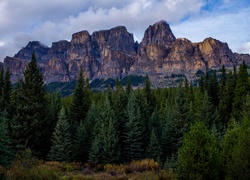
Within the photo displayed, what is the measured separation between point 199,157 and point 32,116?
22.0 meters

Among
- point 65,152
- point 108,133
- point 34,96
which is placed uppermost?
point 34,96

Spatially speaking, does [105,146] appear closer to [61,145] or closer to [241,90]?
[61,145]

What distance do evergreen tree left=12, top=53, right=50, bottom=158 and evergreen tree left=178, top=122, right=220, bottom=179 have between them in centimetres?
1957

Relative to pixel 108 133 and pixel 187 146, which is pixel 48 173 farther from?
pixel 108 133

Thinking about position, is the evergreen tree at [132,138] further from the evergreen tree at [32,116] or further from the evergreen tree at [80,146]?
the evergreen tree at [32,116]

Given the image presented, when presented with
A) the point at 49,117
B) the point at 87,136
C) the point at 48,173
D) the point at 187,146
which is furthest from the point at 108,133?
the point at 48,173

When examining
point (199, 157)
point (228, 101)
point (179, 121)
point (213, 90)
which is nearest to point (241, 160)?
point (199, 157)

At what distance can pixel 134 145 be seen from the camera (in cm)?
3353

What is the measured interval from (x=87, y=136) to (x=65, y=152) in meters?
3.79

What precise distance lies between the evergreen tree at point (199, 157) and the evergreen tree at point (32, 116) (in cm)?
1957

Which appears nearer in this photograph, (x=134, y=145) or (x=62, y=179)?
(x=62, y=179)

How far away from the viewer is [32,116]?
33375 millimetres

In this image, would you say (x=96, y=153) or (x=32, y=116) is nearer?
(x=96, y=153)

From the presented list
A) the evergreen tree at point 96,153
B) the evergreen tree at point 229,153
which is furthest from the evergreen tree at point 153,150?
the evergreen tree at point 229,153
